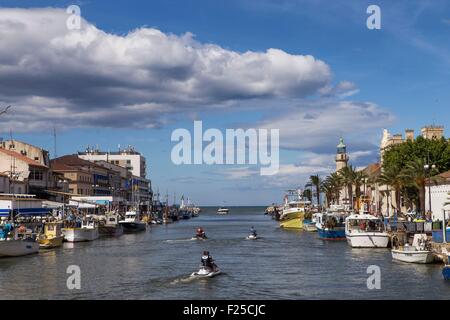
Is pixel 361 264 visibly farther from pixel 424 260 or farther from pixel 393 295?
pixel 393 295

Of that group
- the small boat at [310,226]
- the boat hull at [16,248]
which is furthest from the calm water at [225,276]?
the small boat at [310,226]

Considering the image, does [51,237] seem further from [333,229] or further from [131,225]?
[131,225]

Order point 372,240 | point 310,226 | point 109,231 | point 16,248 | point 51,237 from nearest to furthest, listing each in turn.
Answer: point 16,248 → point 372,240 → point 51,237 → point 109,231 → point 310,226

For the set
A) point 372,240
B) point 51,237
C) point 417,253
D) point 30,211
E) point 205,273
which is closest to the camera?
point 205,273

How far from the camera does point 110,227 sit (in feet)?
407

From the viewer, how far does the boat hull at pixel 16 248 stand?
66.7m

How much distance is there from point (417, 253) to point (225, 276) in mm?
18872

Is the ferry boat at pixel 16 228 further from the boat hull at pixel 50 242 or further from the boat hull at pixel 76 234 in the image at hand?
the boat hull at pixel 76 234

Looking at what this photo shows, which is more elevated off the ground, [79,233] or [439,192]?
[439,192]

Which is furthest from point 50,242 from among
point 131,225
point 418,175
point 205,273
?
point 131,225

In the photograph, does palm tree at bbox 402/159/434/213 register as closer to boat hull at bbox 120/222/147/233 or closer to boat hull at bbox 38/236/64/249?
boat hull at bbox 38/236/64/249

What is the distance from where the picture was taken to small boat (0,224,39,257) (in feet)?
220

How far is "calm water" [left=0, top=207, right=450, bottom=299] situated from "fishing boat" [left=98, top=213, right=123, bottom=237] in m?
43.0
